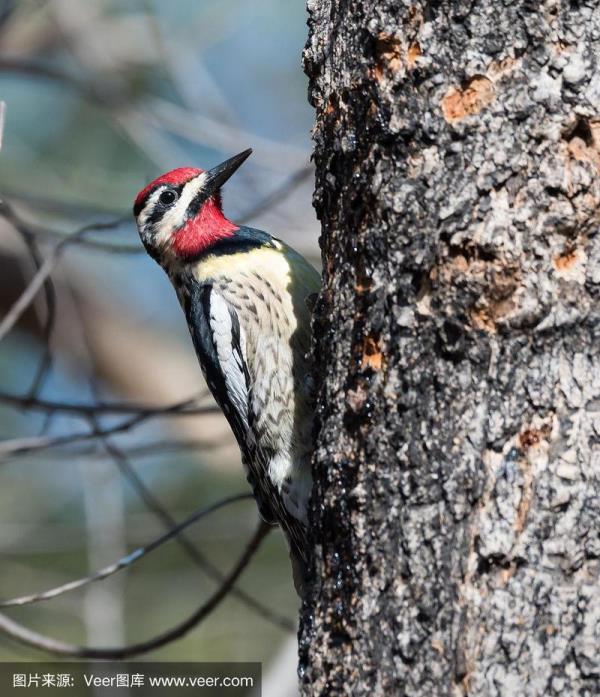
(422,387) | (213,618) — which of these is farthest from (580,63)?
(213,618)

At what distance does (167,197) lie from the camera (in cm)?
388

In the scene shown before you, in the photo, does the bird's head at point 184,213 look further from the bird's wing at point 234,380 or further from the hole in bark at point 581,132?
the hole in bark at point 581,132

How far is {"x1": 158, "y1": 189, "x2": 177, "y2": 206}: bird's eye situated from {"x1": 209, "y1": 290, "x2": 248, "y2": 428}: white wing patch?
642mm

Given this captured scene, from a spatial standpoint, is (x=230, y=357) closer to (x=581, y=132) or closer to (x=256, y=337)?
(x=256, y=337)

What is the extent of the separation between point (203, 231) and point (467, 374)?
193 cm

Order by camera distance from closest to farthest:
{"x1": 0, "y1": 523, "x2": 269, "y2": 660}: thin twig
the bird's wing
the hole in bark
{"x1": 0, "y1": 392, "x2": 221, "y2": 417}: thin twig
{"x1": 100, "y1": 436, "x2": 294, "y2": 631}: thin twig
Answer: the hole in bark, {"x1": 0, "y1": 523, "x2": 269, "y2": 660}: thin twig, the bird's wing, {"x1": 0, "y1": 392, "x2": 221, "y2": 417}: thin twig, {"x1": 100, "y1": 436, "x2": 294, "y2": 631}: thin twig

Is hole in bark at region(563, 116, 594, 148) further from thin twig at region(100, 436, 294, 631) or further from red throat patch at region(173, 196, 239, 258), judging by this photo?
thin twig at region(100, 436, 294, 631)

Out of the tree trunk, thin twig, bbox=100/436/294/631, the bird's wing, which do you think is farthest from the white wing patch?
the tree trunk

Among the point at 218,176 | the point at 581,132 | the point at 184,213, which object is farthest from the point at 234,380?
the point at 581,132

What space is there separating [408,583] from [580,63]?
1.01 metres

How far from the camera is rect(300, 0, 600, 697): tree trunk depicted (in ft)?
5.98

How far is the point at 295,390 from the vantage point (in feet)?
10.4

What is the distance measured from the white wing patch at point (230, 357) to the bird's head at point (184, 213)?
1.12ft

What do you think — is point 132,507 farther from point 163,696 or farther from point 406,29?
point 406,29
